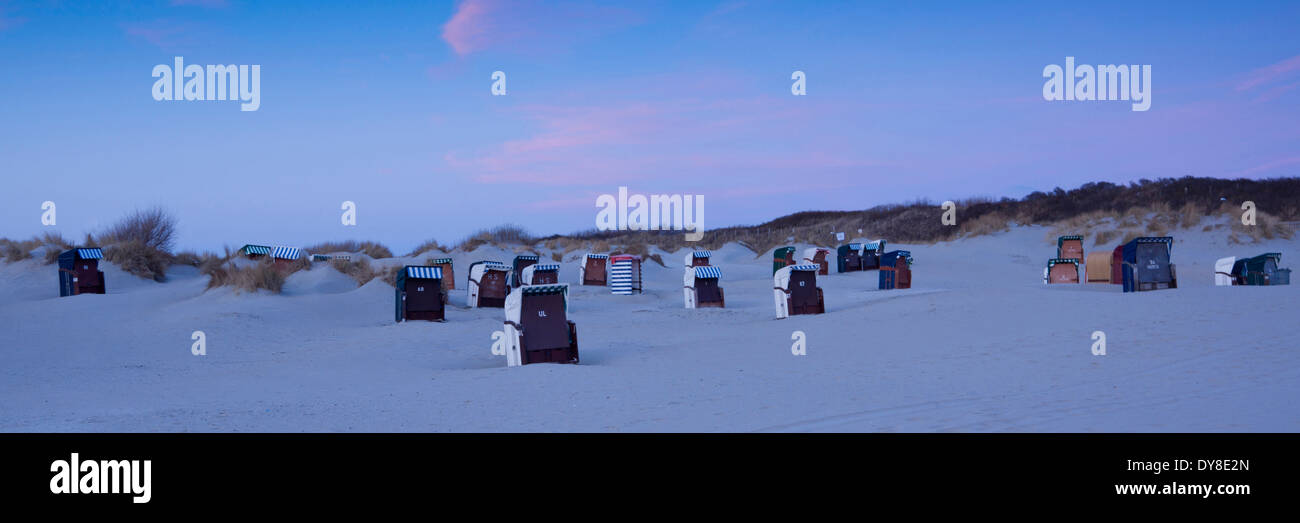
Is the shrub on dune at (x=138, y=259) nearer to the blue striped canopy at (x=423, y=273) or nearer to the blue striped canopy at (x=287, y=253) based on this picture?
the blue striped canopy at (x=287, y=253)

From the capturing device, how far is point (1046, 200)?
6266 centimetres

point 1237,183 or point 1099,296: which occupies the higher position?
point 1237,183

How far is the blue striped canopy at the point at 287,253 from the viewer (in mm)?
29428

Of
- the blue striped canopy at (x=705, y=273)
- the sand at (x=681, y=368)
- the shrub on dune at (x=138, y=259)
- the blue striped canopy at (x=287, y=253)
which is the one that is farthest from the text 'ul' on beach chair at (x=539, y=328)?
the shrub on dune at (x=138, y=259)

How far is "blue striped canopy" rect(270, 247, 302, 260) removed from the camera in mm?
29428

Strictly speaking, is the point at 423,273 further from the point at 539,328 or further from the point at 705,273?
the point at 539,328

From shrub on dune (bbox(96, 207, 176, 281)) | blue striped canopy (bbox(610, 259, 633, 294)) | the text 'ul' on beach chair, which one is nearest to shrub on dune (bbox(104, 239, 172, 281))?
shrub on dune (bbox(96, 207, 176, 281))

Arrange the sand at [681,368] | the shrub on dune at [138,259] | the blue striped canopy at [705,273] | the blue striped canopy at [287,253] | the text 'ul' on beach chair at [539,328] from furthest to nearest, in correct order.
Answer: the shrub on dune at [138,259]
the blue striped canopy at [287,253]
the blue striped canopy at [705,273]
the text 'ul' on beach chair at [539,328]
the sand at [681,368]

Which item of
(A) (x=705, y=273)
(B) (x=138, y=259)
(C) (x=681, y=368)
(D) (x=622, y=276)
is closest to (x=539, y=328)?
(C) (x=681, y=368)

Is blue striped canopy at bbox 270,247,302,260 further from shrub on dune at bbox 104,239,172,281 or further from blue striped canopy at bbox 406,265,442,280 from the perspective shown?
blue striped canopy at bbox 406,265,442,280
